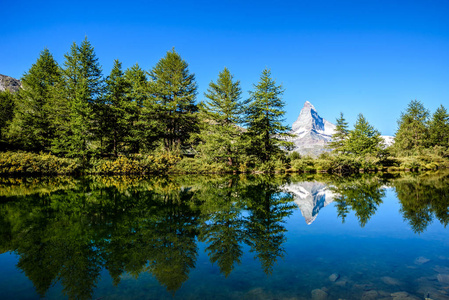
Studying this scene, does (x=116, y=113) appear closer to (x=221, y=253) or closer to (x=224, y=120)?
(x=224, y=120)

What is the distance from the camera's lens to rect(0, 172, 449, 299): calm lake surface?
3096 millimetres

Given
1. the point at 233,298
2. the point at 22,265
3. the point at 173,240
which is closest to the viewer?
the point at 233,298

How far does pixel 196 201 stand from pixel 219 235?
4.05 metres

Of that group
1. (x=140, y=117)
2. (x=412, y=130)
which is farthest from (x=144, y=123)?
(x=412, y=130)

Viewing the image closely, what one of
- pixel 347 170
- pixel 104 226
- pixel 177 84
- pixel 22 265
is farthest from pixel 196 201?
pixel 347 170

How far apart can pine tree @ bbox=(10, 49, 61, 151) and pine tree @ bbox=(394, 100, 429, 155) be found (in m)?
57.0

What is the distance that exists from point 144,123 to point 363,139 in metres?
36.3

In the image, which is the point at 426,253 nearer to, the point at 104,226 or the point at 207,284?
the point at 207,284

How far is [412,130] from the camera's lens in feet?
162

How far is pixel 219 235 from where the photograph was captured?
17.1ft

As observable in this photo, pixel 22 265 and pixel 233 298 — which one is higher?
pixel 22 265

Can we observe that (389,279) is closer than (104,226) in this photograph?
Yes

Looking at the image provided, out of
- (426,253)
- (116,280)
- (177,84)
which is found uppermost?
(177,84)

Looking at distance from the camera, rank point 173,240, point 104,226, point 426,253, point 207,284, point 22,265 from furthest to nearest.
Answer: point 104,226, point 173,240, point 426,253, point 22,265, point 207,284
